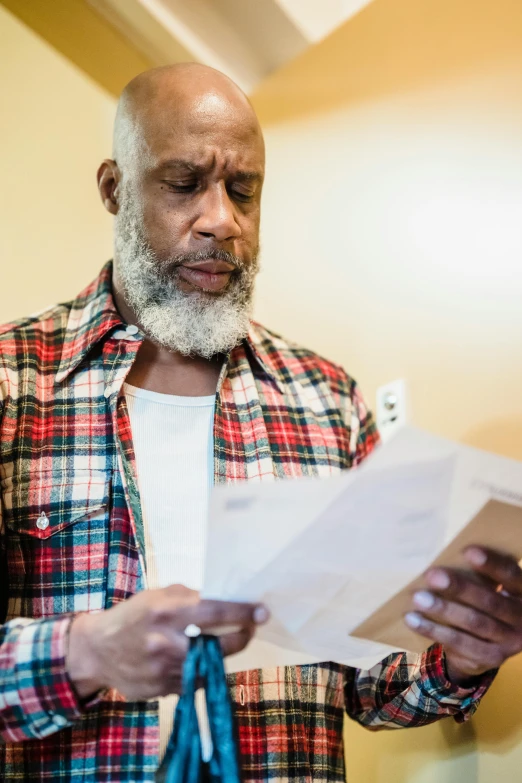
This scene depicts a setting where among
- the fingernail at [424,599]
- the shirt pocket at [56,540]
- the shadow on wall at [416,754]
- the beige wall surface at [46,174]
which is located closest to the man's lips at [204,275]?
the shirt pocket at [56,540]

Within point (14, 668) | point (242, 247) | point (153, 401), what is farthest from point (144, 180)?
point (14, 668)

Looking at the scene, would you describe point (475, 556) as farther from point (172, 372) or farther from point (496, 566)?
point (172, 372)

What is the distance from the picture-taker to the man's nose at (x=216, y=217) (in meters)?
1.20

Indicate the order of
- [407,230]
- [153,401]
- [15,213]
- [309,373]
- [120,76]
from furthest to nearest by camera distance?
[120,76] → [15,213] → [407,230] → [309,373] → [153,401]

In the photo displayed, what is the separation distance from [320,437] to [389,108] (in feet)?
2.45

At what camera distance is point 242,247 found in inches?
49.8

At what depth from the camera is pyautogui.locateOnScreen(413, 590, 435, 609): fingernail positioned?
81cm

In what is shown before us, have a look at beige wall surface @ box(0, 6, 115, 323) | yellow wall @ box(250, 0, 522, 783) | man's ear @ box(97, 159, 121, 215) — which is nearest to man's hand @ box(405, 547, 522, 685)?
yellow wall @ box(250, 0, 522, 783)

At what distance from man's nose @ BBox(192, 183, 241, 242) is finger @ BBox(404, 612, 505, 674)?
0.65 meters

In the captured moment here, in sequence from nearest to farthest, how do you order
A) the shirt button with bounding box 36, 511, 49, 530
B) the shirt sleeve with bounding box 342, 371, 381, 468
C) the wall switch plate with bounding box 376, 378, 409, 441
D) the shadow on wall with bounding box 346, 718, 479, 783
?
the shirt button with bounding box 36, 511, 49, 530
the shadow on wall with bounding box 346, 718, 479, 783
the shirt sleeve with bounding box 342, 371, 381, 468
the wall switch plate with bounding box 376, 378, 409, 441

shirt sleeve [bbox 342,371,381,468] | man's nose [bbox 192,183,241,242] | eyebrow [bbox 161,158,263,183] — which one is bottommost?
shirt sleeve [bbox 342,371,381,468]

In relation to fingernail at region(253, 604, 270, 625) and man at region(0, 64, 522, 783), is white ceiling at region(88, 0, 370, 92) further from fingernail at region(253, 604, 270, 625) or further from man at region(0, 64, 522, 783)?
fingernail at region(253, 604, 270, 625)

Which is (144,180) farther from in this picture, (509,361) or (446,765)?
(446,765)

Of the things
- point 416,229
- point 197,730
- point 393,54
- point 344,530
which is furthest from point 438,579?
point 393,54
